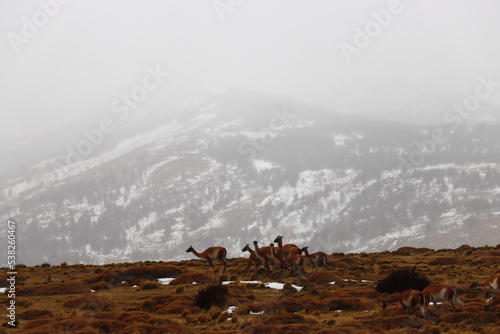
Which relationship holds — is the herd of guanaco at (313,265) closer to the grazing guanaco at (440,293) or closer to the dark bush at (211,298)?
the grazing guanaco at (440,293)

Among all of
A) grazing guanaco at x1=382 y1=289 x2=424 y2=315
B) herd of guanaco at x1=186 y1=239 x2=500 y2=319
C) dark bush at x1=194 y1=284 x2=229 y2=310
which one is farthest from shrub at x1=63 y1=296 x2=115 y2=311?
grazing guanaco at x1=382 y1=289 x2=424 y2=315

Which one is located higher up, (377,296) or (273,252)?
(273,252)

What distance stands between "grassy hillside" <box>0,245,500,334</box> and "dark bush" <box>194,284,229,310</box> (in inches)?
1.8

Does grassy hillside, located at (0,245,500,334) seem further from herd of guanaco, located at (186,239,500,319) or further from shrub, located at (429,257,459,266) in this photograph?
shrub, located at (429,257,459,266)

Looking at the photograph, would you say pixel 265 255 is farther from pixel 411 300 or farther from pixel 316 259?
pixel 411 300

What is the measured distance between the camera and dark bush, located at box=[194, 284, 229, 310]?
21625 mm

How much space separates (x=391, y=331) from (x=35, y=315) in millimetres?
14098

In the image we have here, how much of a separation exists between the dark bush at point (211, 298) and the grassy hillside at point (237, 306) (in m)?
0.05

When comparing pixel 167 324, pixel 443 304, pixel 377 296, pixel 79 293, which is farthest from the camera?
pixel 79 293

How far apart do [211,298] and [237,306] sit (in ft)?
3.87

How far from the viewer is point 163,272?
32.5 meters

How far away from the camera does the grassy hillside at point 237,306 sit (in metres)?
17.1

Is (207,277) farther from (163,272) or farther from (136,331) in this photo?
(136,331)

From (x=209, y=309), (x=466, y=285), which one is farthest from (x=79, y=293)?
(x=466, y=285)
